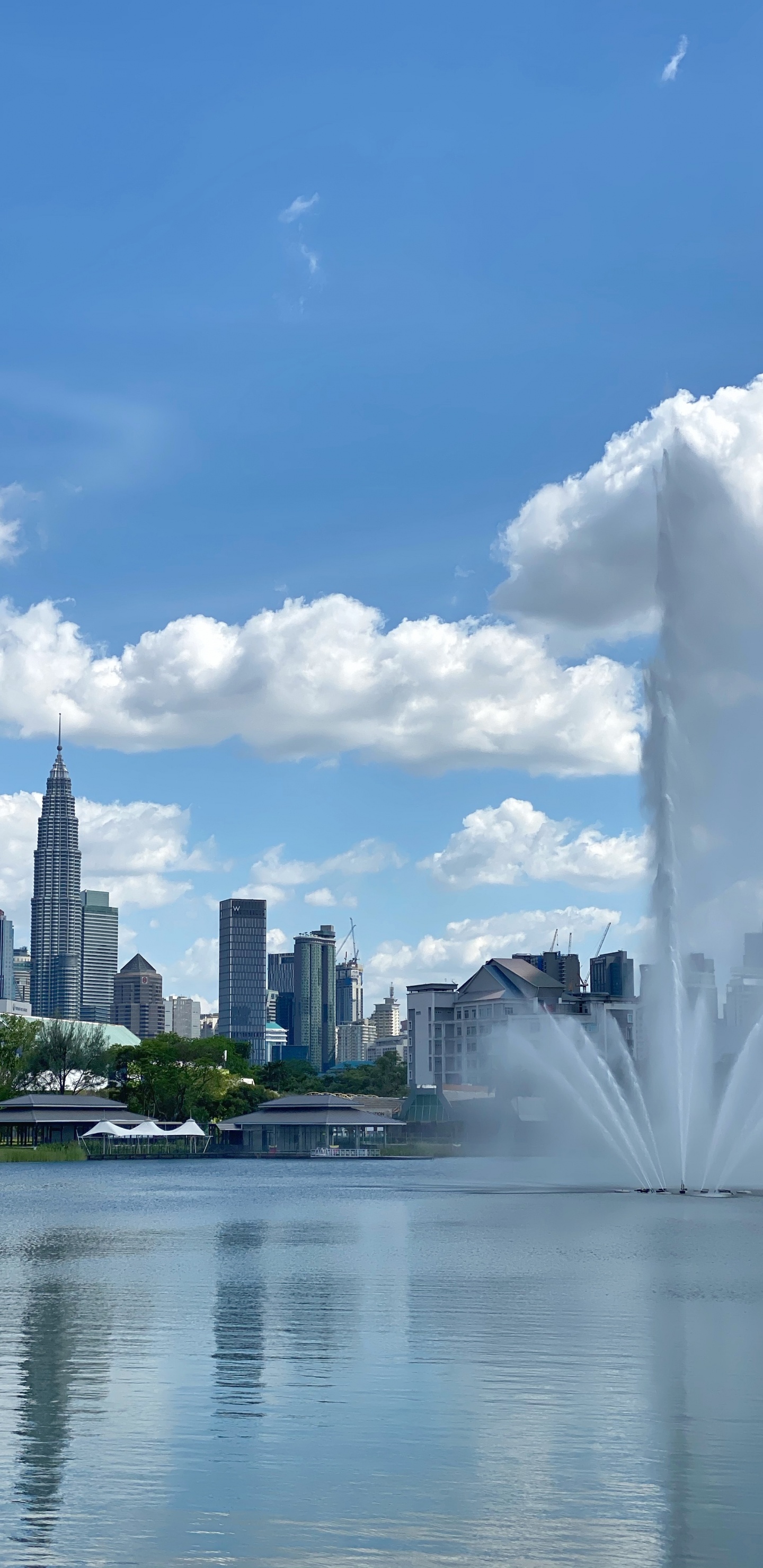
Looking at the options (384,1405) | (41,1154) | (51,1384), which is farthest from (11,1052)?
(384,1405)

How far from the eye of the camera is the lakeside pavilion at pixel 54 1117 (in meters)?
177

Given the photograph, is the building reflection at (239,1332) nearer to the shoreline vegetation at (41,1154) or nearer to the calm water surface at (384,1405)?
the calm water surface at (384,1405)

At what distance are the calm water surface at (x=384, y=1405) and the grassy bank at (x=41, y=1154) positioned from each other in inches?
4723

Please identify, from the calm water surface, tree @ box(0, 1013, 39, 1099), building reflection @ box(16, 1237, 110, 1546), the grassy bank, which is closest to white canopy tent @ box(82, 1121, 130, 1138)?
the grassy bank

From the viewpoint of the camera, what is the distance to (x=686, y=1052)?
239 feet

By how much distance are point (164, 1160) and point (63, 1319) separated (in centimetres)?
14822

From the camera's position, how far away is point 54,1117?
178 meters

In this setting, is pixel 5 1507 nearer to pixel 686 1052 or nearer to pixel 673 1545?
pixel 673 1545

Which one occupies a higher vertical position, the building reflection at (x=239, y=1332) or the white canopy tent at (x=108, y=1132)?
the building reflection at (x=239, y=1332)

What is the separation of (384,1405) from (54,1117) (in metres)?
161

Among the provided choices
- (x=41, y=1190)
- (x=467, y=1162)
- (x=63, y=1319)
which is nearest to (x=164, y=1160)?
(x=467, y=1162)

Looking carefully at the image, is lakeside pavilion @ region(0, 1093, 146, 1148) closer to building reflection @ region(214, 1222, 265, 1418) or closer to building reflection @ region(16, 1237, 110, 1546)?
building reflection @ region(214, 1222, 265, 1418)

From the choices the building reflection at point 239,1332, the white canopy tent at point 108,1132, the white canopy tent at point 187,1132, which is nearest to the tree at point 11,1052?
the white canopy tent at point 108,1132

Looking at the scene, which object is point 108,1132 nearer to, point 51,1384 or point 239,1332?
point 239,1332
